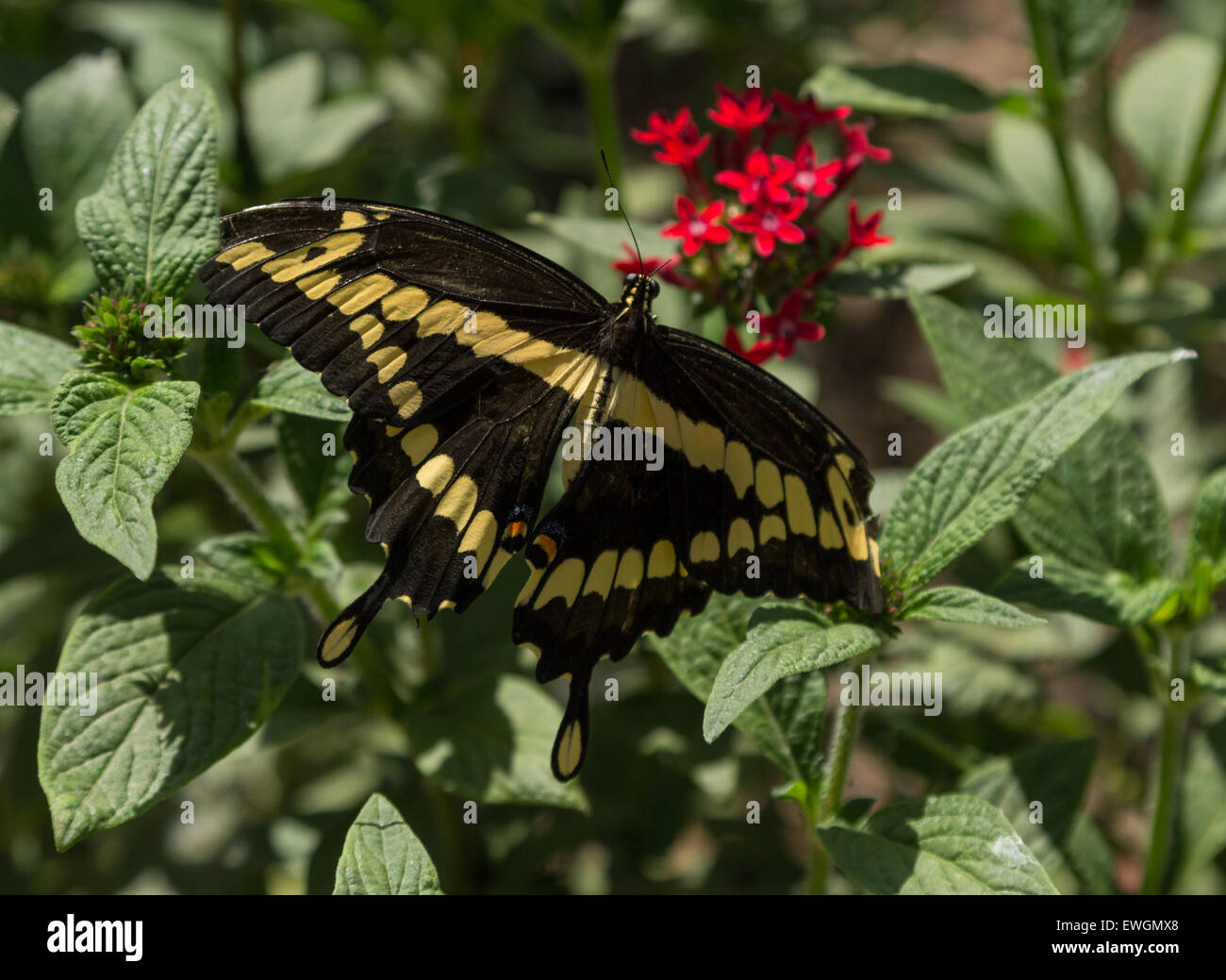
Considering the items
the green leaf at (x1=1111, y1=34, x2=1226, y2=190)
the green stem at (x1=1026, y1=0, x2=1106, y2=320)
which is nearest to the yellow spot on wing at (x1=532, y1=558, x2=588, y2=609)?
the green stem at (x1=1026, y1=0, x2=1106, y2=320)

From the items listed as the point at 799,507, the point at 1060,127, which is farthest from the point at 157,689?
the point at 1060,127

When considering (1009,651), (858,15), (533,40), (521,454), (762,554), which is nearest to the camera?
(762,554)

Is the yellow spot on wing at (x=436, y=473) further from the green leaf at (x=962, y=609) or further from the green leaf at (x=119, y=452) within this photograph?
the green leaf at (x=962, y=609)

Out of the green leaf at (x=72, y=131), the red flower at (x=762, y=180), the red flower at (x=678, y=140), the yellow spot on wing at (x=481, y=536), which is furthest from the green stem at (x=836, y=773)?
the green leaf at (x=72, y=131)

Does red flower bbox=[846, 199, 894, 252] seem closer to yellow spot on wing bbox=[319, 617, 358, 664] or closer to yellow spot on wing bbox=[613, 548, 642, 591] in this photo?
yellow spot on wing bbox=[613, 548, 642, 591]
